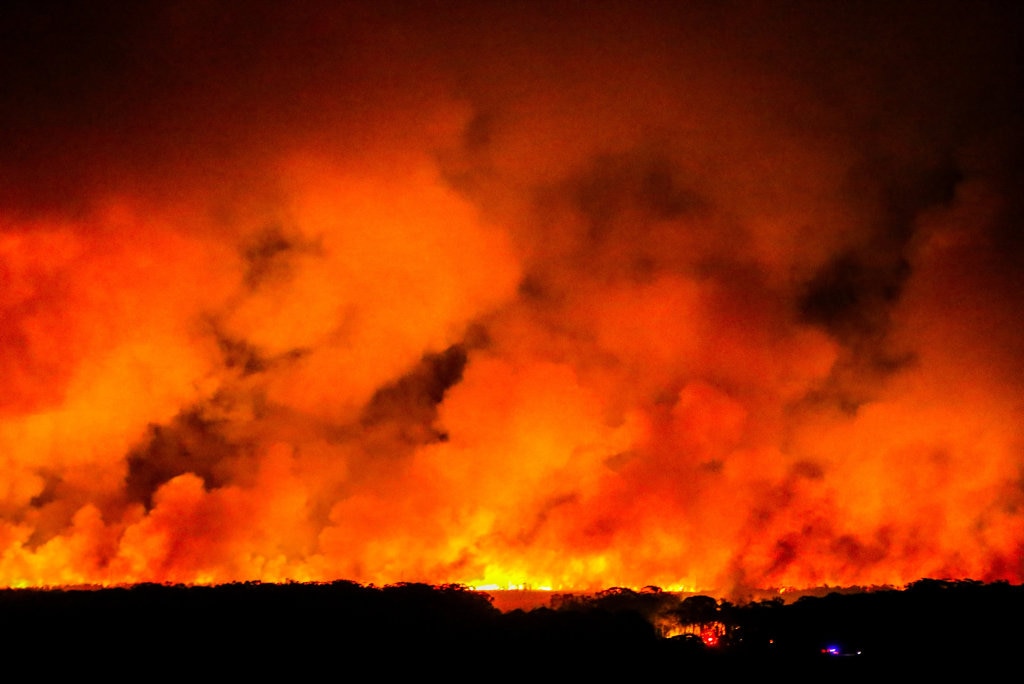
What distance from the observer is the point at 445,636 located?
74.2ft

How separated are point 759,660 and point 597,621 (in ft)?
15.6

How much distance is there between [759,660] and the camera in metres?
23.2

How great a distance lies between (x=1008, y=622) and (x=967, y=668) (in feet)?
17.5

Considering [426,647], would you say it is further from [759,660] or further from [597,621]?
[759,660]

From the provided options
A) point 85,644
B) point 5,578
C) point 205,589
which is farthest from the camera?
point 5,578

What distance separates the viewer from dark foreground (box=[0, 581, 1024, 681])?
20.0m

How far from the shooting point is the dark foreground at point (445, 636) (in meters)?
20.0

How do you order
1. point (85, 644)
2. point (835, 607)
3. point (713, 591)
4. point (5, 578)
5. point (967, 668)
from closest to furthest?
point (85, 644), point (967, 668), point (835, 607), point (5, 578), point (713, 591)

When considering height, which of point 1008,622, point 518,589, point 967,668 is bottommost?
point 967,668

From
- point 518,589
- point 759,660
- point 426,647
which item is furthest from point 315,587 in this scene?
point 518,589

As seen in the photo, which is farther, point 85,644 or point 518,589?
point 518,589

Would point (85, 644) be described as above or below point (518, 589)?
below

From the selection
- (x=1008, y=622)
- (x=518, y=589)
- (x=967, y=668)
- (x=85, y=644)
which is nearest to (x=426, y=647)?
(x=85, y=644)

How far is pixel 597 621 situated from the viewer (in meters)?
25.0
